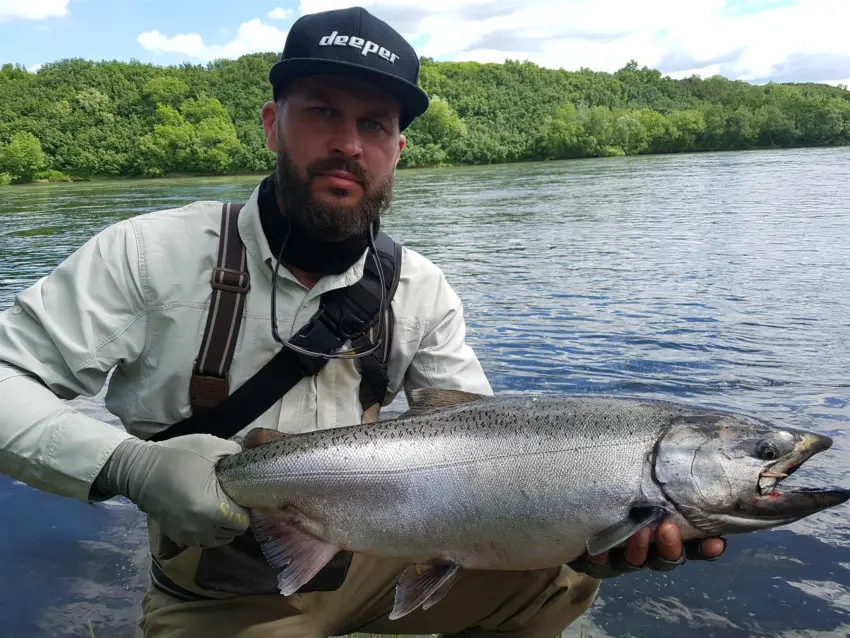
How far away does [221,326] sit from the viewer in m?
2.72

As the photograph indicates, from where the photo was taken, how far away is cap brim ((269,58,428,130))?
2820mm

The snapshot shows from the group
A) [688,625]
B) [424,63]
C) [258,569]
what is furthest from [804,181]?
[424,63]

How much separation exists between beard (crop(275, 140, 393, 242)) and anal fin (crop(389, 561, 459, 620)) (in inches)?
50.6

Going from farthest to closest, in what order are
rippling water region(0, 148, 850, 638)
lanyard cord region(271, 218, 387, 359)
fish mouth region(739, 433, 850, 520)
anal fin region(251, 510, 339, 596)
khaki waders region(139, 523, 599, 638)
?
rippling water region(0, 148, 850, 638), lanyard cord region(271, 218, 387, 359), khaki waders region(139, 523, 599, 638), anal fin region(251, 510, 339, 596), fish mouth region(739, 433, 850, 520)

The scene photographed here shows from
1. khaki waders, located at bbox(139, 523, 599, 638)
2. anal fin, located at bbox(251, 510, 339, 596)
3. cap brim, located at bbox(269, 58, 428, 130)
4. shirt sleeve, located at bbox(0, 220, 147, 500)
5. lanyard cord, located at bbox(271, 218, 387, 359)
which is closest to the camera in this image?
shirt sleeve, located at bbox(0, 220, 147, 500)

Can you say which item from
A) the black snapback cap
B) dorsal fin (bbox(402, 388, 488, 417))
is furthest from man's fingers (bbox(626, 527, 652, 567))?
the black snapback cap

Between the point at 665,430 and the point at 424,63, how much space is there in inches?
5423

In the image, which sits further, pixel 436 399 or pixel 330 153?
pixel 330 153

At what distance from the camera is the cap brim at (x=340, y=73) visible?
111 inches

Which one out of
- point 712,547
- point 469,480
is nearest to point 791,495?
point 712,547

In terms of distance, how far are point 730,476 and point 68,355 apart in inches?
86.3

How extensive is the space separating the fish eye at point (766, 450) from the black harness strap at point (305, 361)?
1404mm

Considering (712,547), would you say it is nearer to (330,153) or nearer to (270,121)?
(330,153)

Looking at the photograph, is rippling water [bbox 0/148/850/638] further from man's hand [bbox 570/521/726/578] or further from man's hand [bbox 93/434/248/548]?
man's hand [bbox 93/434/248/548]
